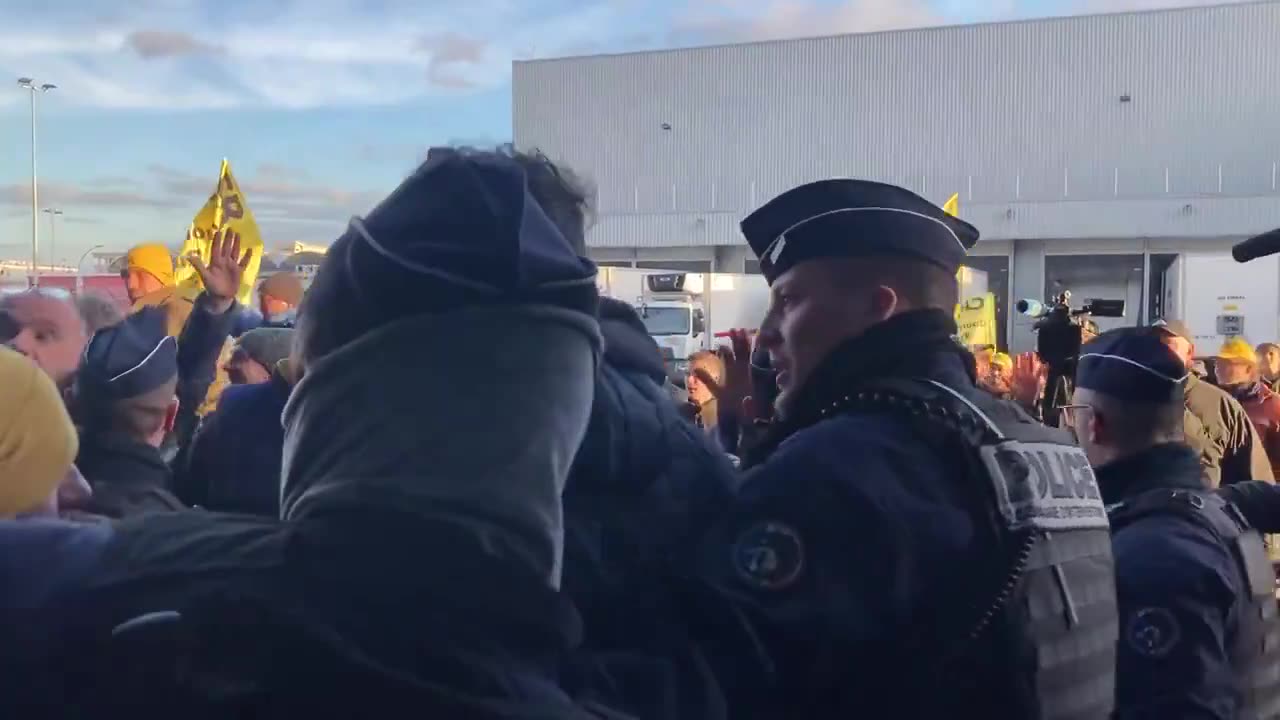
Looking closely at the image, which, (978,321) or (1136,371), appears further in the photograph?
(978,321)

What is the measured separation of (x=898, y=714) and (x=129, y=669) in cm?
123

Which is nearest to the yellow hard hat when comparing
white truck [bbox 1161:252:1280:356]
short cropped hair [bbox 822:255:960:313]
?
short cropped hair [bbox 822:255:960:313]

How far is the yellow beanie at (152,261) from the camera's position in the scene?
6820 mm

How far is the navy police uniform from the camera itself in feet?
9.24

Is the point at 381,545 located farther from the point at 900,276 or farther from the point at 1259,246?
the point at 1259,246

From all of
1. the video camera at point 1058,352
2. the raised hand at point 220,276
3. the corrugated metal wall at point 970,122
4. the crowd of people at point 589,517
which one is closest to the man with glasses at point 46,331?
the crowd of people at point 589,517

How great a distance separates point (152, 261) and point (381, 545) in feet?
20.5

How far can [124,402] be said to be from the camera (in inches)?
126

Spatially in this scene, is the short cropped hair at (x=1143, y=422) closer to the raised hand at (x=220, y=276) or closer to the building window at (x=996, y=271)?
the raised hand at (x=220, y=276)

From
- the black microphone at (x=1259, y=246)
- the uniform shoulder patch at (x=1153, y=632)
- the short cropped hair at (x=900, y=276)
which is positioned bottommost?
the uniform shoulder patch at (x=1153, y=632)

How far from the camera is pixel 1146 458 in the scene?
322 cm

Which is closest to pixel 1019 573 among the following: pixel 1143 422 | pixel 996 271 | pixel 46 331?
pixel 1143 422

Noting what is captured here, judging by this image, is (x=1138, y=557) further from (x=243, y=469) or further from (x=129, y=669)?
(x=129, y=669)

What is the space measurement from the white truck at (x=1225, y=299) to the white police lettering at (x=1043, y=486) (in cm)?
1958
